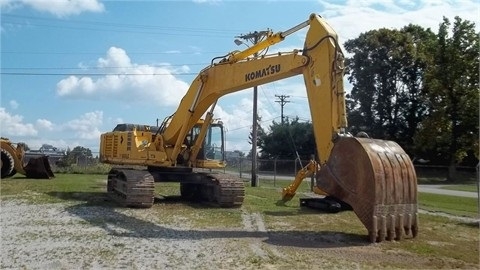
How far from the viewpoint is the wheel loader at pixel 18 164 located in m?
28.8

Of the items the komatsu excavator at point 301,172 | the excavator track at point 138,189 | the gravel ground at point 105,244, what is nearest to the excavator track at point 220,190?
the komatsu excavator at point 301,172

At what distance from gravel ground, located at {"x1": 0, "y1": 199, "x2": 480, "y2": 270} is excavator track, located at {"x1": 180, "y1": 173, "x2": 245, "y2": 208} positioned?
289cm

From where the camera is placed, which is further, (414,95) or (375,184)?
(414,95)

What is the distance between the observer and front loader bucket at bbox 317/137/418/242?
1050cm

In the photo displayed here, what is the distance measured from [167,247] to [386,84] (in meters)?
52.0

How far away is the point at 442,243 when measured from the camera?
11281mm

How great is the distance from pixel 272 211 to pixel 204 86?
13.3 feet

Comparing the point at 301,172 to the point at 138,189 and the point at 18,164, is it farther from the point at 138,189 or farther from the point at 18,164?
the point at 18,164

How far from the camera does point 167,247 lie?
9594mm

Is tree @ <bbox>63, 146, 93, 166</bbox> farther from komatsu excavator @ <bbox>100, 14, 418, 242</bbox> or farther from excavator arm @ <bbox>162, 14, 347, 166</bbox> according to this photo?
excavator arm @ <bbox>162, 14, 347, 166</bbox>

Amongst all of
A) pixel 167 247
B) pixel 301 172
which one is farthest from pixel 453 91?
pixel 167 247

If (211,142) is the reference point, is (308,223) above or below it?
below

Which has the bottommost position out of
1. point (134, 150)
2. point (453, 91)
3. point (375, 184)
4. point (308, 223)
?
point (308, 223)

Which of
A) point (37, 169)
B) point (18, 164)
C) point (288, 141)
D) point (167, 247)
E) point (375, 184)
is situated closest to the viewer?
point (167, 247)
